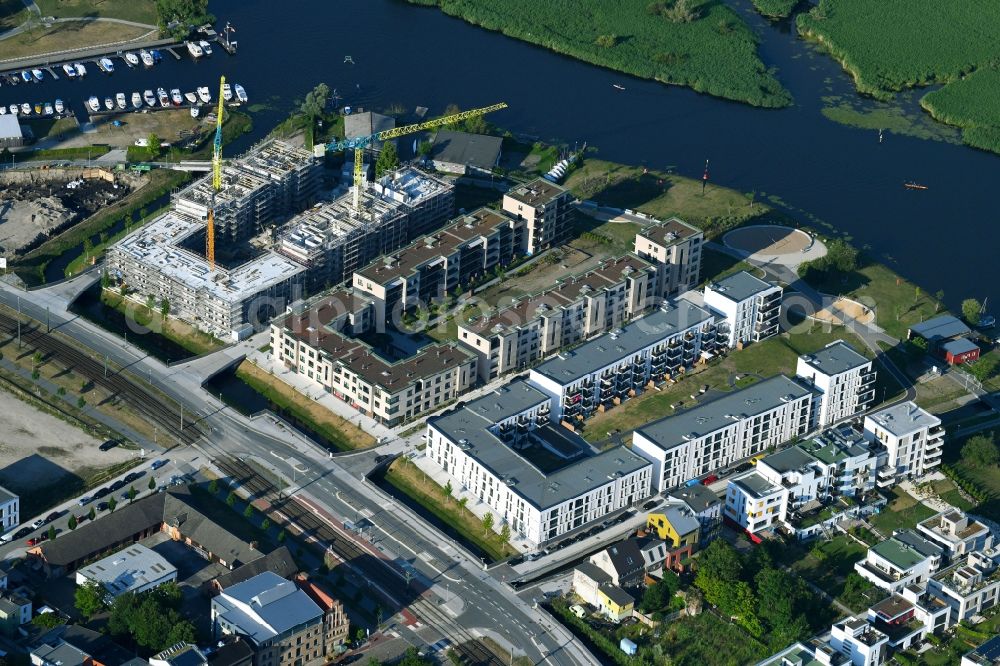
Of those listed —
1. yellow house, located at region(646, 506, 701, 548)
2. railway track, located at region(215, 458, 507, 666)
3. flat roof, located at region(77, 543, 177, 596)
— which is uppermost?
yellow house, located at region(646, 506, 701, 548)

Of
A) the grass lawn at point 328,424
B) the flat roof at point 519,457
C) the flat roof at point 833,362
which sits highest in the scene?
the flat roof at point 833,362

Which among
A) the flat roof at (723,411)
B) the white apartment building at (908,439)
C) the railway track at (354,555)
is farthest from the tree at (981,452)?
the railway track at (354,555)

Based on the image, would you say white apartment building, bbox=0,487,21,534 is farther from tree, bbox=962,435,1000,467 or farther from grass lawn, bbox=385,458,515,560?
tree, bbox=962,435,1000,467

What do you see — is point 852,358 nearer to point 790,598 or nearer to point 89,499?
point 790,598

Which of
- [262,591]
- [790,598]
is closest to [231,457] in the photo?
[262,591]

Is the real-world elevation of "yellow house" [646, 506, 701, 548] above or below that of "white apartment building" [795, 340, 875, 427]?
below

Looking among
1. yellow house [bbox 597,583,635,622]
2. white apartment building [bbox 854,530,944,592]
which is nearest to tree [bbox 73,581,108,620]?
yellow house [bbox 597,583,635,622]

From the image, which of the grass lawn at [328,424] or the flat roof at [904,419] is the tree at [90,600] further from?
the flat roof at [904,419]
